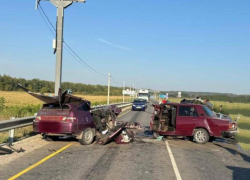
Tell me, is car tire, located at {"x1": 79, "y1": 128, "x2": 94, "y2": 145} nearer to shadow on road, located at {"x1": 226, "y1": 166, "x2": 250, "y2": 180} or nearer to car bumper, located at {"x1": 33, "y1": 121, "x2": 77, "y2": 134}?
car bumper, located at {"x1": 33, "y1": 121, "x2": 77, "y2": 134}

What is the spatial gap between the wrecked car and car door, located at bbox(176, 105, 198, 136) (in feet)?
7.09

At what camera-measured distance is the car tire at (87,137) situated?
11.6 meters

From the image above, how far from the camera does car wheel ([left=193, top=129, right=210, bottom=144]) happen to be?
1285cm

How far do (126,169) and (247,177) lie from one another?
9.32 feet

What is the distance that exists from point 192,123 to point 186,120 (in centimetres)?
28

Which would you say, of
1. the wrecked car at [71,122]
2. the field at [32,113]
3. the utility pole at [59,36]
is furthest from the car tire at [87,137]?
the utility pole at [59,36]

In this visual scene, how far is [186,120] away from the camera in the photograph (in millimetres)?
13164

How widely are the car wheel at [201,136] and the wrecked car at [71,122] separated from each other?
2.72 metres

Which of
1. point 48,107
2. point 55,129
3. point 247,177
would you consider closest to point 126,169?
point 247,177

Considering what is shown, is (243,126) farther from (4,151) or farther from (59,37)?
(4,151)

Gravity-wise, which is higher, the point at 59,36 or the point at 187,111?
the point at 59,36

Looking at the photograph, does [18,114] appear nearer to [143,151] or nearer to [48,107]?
[48,107]

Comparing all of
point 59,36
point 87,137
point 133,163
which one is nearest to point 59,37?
point 59,36

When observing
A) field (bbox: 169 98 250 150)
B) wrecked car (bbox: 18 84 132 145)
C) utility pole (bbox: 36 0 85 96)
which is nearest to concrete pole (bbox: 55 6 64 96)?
utility pole (bbox: 36 0 85 96)
